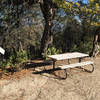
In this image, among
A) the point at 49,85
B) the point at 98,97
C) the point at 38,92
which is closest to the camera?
the point at 98,97

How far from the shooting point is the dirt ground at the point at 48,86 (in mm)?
3445

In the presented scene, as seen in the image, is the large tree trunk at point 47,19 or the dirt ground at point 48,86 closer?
the dirt ground at point 48,86

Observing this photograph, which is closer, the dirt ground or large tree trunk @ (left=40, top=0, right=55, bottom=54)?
the dirt ground

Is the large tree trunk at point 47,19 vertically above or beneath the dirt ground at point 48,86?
above

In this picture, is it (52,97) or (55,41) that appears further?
(55,41)

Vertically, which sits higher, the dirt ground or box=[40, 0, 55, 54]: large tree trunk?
box=[40, 0, 55, 54]: large tree trunk

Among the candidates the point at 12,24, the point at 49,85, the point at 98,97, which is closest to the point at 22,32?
the point at 12,24

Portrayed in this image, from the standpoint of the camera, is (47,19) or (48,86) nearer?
(48,86)

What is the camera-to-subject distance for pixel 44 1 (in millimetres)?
7152

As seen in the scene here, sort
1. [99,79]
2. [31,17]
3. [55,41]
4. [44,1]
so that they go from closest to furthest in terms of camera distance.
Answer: [99,79] → [44,1] → [31,17] → [55,41]

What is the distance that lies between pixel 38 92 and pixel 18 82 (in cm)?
110

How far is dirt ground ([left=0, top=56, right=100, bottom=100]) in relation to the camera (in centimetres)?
345

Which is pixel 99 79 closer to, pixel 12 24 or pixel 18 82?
pixel 18 82

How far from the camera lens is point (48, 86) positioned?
4078mm
